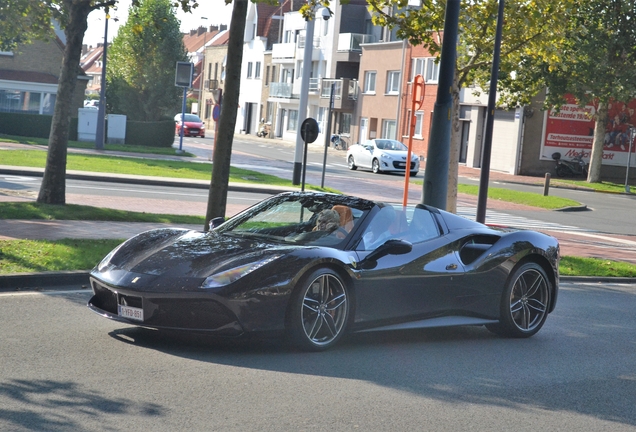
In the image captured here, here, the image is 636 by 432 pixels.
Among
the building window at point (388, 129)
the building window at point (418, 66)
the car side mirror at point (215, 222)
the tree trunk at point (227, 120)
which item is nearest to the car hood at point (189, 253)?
the car side mirror at point (215, 222)

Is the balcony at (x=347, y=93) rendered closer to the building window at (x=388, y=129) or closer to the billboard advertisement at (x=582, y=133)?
the building window at (x=388, y=129)

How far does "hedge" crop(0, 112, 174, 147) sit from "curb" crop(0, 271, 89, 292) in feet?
107

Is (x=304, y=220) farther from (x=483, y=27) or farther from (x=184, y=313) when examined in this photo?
(x=483, y=27)

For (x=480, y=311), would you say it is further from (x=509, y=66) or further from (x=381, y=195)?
(x=381, y=195)

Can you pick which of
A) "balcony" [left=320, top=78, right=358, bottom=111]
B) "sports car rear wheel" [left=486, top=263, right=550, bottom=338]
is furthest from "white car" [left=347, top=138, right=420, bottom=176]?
"sports car rear wheel" [left=486, top=263, right=550, bottom=338]

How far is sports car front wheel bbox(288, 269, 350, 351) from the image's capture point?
23.6 feet

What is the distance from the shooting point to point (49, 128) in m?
42.2

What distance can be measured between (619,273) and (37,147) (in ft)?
86.2

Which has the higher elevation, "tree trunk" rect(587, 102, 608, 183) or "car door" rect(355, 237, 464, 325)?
"tree trunk" rect(587, 102, 608, 183)

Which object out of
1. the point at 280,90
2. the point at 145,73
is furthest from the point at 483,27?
the point at 280,90

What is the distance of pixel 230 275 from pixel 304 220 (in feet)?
4.41

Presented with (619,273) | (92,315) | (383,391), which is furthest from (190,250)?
(619,273)

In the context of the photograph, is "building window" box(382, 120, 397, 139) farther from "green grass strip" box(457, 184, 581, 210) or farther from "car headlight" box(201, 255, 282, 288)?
"car headlight" box(201, 255, 282, 288)

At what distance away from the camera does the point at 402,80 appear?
6234cm
